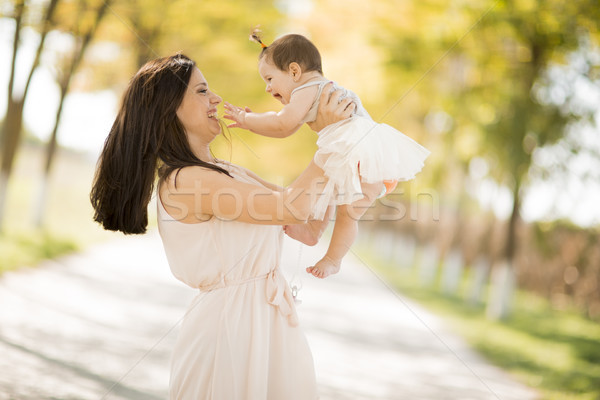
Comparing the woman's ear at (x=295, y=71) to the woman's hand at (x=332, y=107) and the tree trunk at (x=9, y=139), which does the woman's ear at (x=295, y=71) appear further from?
the tree trunk at (x=9, y=139)

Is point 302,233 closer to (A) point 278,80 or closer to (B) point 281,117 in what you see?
(B) point 281,117

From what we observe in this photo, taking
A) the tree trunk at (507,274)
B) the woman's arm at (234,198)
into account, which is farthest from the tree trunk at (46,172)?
the woman's arm at (234,198)

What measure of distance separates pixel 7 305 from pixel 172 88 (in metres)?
4.88

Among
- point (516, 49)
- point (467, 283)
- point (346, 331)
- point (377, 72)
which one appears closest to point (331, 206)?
point (346, 331)

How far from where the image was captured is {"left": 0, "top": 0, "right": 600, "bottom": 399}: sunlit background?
340 inches

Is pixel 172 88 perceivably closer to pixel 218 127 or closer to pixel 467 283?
pixel 218 127

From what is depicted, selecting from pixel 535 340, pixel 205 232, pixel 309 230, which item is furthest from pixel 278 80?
pixel 535 340

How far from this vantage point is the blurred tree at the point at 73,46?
394 inches

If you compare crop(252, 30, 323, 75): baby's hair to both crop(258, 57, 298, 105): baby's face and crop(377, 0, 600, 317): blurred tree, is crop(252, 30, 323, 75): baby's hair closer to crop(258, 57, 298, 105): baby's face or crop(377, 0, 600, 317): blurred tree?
crop(258, 57, 298, 105): baby's face

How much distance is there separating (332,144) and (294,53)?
21.1 inches

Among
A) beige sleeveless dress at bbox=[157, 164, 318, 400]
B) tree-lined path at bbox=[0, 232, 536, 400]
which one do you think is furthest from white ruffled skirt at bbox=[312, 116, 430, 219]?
tree-lined path at bbox=[0, 232, 536, 400]

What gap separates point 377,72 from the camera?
11758 mm

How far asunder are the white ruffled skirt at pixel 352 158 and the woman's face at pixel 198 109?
42 cm

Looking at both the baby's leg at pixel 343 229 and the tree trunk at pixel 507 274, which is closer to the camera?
the baby's leg at pixel 343 229
